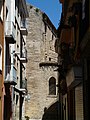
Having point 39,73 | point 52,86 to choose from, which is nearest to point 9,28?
point 39,73

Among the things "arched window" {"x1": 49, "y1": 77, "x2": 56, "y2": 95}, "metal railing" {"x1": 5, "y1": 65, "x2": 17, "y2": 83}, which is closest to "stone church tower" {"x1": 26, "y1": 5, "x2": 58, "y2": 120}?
"arched window" {"x1": 49, "y1": 77, "x2": 56, "y2": 95}

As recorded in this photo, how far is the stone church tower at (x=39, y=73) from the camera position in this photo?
4347 centimetres

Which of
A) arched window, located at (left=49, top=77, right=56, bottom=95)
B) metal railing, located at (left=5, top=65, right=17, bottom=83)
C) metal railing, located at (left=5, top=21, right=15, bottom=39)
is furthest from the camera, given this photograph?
arched window, located at (left=49, top=77, right=56, bottom=95)

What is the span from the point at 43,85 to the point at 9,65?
1877 cm

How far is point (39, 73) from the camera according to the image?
147 ft

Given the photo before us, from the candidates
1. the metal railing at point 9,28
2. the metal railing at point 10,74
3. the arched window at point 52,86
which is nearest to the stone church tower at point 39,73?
the arched window at point 52,86

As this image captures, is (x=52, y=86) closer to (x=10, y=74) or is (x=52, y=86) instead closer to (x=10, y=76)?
(x=10, y=74)

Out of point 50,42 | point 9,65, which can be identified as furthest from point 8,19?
point 50,42

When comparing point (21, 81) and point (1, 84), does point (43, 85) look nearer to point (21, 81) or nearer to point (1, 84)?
point (21, 81)

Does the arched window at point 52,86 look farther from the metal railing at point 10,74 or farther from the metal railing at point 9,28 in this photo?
the metal railing at point 9,28

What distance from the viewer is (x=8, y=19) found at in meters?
25.2

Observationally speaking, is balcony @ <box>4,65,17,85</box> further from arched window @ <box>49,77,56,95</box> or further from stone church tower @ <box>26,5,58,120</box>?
arched window @ <box>49,77,56,95</box>

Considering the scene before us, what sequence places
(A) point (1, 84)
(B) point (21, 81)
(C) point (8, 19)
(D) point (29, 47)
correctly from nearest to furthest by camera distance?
1. (A) point (1, 84)
2. (C) point (8, 19)
3. (B) point (21, 81)
4. (D) point (29, 47)

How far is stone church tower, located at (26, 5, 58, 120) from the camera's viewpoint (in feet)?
143
